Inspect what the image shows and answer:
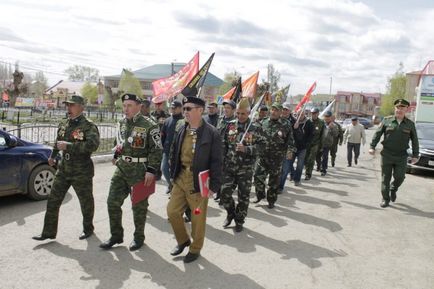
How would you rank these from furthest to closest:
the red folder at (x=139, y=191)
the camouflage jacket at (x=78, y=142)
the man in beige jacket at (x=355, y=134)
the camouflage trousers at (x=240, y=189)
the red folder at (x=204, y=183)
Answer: the man in beige jacket at (x=355, y=134)
the camouflage trousers at (x=240, y=189)
the camouflage jacket at (x=78, y=142)
the red folder at (x=139, y=191)
the red folder at (x=204, y=183)

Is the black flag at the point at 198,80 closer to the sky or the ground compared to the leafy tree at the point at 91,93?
closer to the ground

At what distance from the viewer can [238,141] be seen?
5.88 metres

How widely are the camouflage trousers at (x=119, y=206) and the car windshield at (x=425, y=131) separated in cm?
1194

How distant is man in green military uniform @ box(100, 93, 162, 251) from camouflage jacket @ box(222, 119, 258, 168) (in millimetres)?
1467

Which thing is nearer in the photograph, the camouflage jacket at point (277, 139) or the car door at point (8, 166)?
the car door at point (8, 166)

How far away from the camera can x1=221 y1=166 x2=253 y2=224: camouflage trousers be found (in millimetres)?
5777

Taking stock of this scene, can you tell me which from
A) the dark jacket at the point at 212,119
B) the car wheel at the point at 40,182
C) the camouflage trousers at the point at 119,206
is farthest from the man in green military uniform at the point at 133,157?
the dark jacket at the point at 212,119

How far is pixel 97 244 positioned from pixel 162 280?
1305 millimetres

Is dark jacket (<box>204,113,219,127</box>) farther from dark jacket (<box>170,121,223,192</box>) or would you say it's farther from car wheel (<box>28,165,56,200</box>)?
dark jacket (<box>170,121,223,192</box>)

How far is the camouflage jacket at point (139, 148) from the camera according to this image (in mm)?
4648

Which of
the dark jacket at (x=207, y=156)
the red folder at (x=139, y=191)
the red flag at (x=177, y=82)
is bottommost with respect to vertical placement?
the red folder at (x=139, y=191)

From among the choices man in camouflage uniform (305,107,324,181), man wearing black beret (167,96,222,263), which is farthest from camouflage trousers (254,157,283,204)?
man in camouflage uniform (305,107,324,181)

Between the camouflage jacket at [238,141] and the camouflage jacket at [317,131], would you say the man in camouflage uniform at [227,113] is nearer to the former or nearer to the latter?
the camouflage jacket at [238,141]

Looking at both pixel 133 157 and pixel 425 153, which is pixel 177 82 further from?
pixel 425 153
